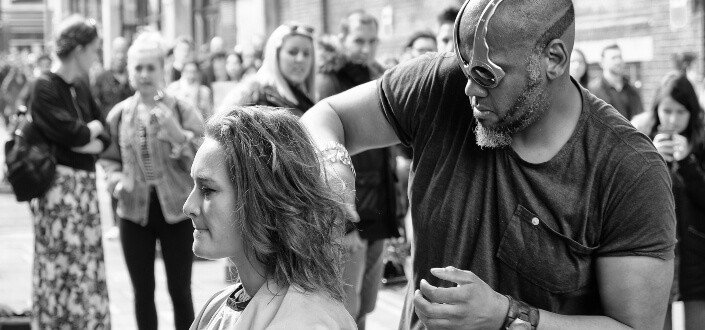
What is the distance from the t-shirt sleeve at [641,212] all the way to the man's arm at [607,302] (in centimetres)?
3

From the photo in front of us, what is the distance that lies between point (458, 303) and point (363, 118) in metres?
0.65

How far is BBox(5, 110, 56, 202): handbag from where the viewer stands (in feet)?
19.4

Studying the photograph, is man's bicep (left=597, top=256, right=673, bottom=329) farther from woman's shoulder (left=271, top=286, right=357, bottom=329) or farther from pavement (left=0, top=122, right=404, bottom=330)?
pavement (left=0, top=122, right=404, bottom=330)

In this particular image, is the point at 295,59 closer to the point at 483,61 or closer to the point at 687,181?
the point at 687,181

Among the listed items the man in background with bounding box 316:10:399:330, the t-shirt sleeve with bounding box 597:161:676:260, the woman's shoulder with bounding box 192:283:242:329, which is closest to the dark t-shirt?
the t-shirt sleeve with bounding box 597:161:676:260

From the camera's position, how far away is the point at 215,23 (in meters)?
25.5

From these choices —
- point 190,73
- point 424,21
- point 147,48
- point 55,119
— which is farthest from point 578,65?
point 424,21

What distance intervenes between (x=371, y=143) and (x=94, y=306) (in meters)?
3.78

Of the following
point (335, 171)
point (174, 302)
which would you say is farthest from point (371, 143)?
point (174, 302)

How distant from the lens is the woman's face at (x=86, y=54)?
6201 millimetres

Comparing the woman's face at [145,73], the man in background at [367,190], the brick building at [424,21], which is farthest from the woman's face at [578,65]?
the brick building at [424,21]

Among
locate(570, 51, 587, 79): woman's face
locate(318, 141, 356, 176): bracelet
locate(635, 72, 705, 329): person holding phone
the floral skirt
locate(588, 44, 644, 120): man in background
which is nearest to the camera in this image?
locate(318, 141, 356, 176): bracelet

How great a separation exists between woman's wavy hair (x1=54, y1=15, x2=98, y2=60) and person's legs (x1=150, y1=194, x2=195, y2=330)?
0.94 meters

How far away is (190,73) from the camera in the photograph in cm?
1188
